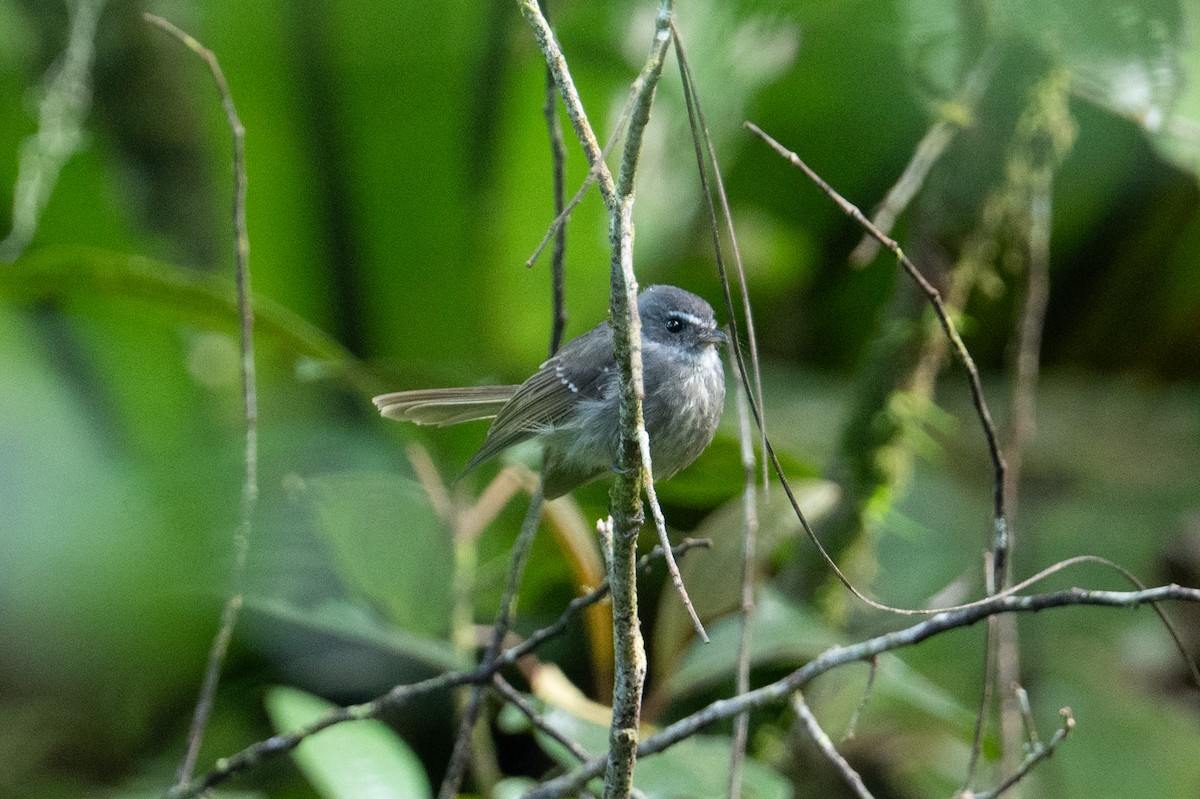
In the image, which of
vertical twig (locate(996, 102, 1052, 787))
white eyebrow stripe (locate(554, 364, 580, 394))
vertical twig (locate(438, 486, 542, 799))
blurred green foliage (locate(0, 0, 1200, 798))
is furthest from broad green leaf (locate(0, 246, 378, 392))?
vertical twig (locate(996, 102, 1052, 787))

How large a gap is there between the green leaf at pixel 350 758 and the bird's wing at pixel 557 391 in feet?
2.18

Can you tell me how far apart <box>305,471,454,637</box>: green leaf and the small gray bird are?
266 mm

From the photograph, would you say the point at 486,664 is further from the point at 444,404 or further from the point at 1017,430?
the point at 1017,430

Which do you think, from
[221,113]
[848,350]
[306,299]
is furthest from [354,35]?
[848,350]

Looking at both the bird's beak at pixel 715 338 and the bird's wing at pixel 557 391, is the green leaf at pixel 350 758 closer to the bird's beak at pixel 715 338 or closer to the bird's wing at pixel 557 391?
the bird's wing at pixel 557 391

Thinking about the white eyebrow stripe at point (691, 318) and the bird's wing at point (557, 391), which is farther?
the white eyebrow stripe at point (691, 318)

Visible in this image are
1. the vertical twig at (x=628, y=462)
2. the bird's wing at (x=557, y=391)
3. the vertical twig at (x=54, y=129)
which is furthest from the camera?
the vertical twig at (x=54, y=129)

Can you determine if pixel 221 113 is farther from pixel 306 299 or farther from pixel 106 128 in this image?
pixel 306 299

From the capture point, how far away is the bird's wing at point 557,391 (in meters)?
2.48

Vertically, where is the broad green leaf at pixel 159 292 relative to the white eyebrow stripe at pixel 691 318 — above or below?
below

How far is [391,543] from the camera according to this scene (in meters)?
2.71

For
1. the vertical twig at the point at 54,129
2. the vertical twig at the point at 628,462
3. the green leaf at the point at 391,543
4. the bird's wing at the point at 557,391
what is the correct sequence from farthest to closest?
the vertical twig at the point at 54,129 → the green leaf at the point at 391,543 → the bird's wing at the point at 557,391 → the vertical twig at the point at 628,462

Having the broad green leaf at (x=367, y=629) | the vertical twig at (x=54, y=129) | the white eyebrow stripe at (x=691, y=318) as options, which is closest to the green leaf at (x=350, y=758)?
the broad green leaf at (x=367, y=629)

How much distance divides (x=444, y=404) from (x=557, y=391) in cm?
28
